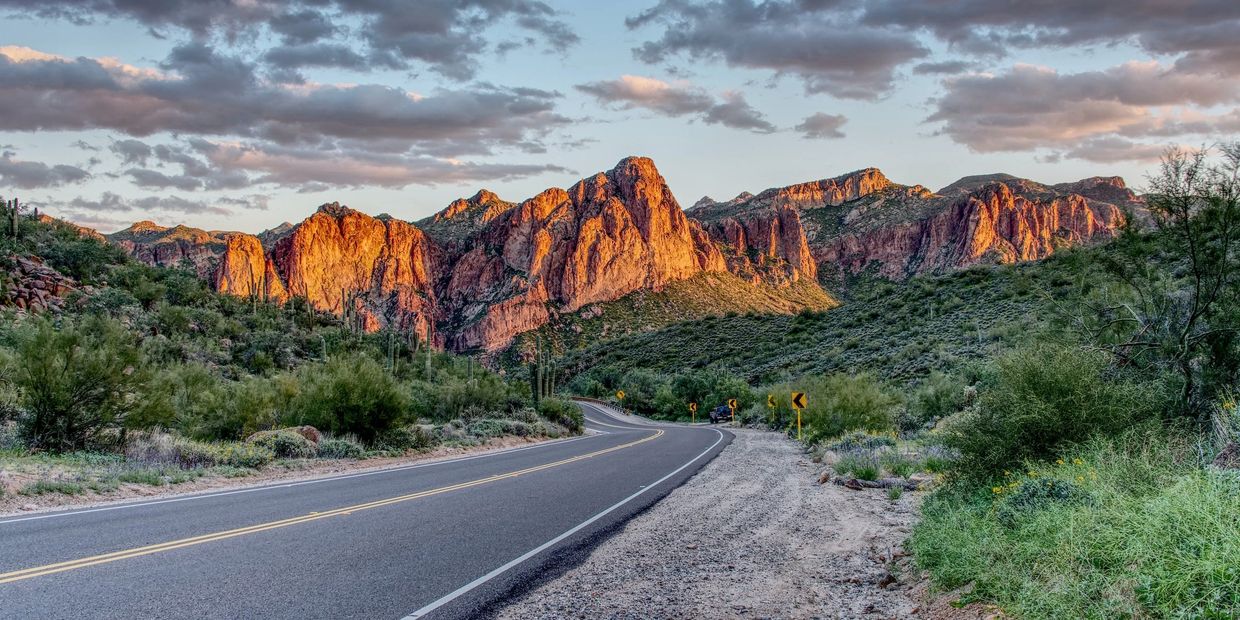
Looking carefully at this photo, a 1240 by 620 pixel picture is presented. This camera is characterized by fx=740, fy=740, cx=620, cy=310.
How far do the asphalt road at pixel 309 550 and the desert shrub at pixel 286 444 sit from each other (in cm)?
375

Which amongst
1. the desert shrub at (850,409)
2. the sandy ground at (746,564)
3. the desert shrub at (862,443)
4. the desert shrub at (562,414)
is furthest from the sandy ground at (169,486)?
the desert shrub at (562,414)

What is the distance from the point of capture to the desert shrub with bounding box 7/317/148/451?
14227mm

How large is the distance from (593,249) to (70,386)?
13931 cm

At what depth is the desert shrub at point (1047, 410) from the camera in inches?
353

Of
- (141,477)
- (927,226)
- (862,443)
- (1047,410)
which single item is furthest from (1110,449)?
(927,226)

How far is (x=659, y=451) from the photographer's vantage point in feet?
80.9

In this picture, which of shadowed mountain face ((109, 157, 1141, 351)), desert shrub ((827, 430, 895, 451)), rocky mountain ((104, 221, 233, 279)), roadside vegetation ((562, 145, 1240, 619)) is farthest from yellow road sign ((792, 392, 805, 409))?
rocky mountain ((104, 221, 233, 279))

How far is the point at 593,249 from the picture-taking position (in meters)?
153

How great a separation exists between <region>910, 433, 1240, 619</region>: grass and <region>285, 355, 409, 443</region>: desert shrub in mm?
16236

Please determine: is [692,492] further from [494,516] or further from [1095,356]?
[1095,356]

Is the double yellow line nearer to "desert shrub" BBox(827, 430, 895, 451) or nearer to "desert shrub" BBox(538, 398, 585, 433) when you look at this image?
"desert shrub" BBox(827, 430, 895, 451)

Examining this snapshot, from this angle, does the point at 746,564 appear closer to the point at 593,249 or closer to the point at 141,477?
the point at 141,477

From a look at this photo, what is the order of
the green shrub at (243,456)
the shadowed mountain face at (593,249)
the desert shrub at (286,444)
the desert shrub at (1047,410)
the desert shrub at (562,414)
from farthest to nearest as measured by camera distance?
the shadowed mountain face at (593,249), the desert shrub at (562,414), the desert shrub at (286,444), the green shrub at (243,456), the desert shrub at (1047,410)

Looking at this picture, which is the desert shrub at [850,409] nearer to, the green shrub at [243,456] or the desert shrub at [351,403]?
the desert shrub at [351,403]
